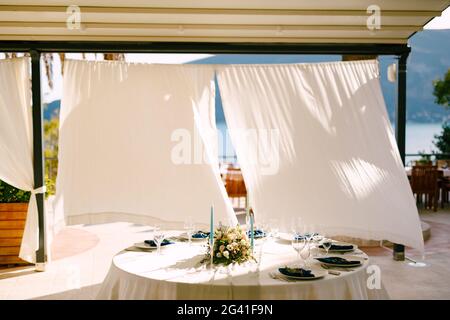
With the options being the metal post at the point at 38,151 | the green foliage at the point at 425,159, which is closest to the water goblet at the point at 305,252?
the metal post at the point at 38,151

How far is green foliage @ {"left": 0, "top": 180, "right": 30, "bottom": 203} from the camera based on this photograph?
5.74m

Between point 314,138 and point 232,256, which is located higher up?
point 314,138

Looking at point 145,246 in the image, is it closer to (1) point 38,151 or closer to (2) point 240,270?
(2) point 240,270

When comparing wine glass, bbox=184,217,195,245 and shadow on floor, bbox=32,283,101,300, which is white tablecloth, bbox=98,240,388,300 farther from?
shadow on floor, bbox=32,283,101,300

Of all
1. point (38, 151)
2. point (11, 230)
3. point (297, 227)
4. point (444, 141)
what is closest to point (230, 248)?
point (297, 227)

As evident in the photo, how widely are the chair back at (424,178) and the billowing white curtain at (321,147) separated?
4303 mm

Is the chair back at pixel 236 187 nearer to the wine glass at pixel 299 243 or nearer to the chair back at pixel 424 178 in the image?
the chair back at pixel 424 178

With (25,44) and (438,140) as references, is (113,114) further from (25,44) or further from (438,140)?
(438,140)

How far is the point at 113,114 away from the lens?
494 centimetres

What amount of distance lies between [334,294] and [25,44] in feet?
13.0

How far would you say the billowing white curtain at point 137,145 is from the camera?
16.1 ft

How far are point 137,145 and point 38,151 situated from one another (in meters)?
1.19
